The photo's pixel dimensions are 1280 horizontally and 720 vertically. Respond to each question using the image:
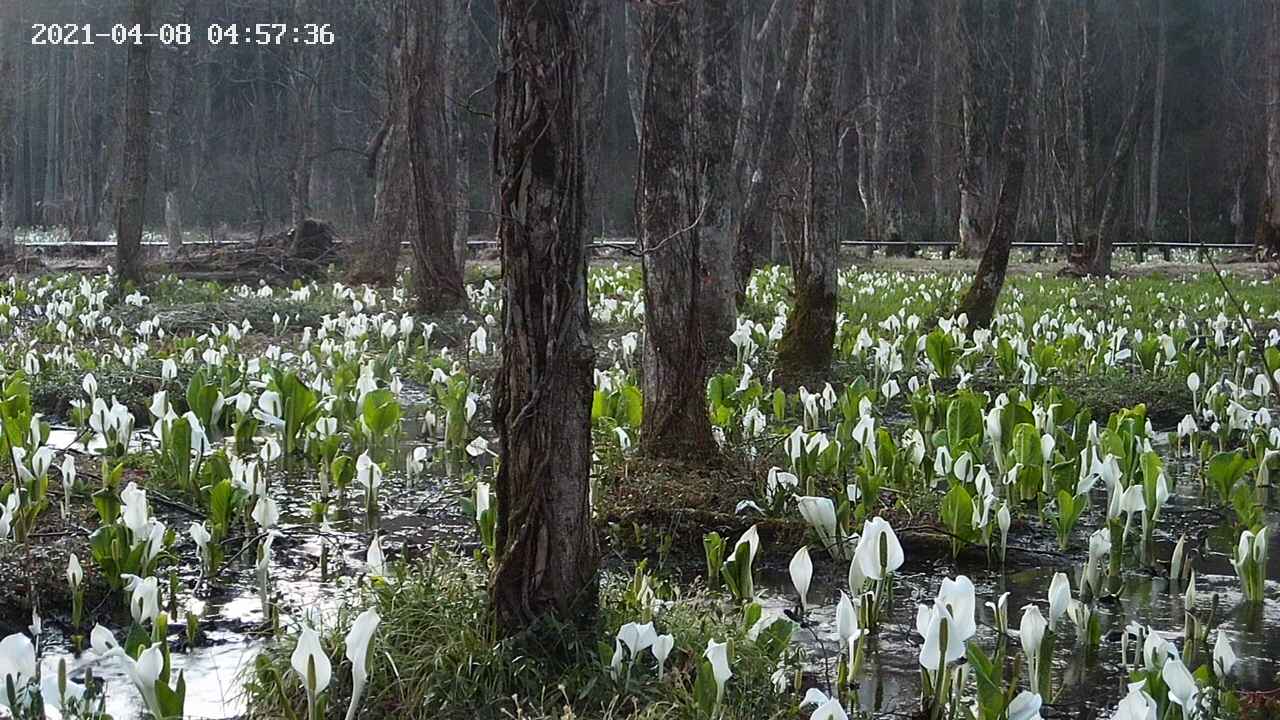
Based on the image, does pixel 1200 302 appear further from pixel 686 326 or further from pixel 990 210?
pixel 990 210

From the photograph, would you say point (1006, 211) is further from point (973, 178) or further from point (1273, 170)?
point (973, 178)

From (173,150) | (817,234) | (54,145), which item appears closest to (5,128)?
(173,150)

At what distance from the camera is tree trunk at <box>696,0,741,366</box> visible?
8641mm

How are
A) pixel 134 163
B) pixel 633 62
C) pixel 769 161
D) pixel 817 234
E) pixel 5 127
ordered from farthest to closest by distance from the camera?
pixel 633 62
pixel 5 127
pixel 769 161
pixel 134 163
pixel 817 234

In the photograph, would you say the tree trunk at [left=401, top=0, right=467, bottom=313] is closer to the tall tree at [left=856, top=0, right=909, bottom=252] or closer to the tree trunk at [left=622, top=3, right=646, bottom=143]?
the tree trunk at [left=622, top=3, right=646, bottom=143]

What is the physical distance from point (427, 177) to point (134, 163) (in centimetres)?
395

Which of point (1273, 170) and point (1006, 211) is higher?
point (1273, 170)

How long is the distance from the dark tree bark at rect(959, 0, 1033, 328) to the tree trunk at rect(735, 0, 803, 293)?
2460mm

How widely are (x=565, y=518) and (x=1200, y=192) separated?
39.2 meters

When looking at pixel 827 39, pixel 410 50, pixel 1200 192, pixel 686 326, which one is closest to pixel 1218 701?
pixel 686 326

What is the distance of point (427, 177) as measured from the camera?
13031 millimetres

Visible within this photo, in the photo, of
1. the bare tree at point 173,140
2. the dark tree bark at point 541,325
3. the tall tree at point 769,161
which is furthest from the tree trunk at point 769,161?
the dark tree bark at point 541,325

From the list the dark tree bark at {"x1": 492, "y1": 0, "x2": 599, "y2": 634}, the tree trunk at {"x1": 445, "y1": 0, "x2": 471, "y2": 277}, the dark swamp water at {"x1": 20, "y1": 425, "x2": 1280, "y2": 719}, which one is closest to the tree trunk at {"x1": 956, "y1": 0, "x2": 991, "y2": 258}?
the tree trunk at {"x1": 445, "y1": 0, "x2": 471, "y2": 277}

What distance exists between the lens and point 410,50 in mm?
13211
